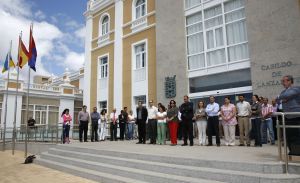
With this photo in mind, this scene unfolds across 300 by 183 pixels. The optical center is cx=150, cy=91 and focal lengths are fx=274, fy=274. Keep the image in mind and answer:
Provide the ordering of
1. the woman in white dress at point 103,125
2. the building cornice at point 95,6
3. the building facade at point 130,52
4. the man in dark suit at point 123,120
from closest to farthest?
the man in dark suit at point 123,120 < the woman in white dress at point 103,125 < the building facade at point 130,52 < the building cornice at point 95,6

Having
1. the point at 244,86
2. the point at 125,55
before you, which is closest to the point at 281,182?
the point at 244,86

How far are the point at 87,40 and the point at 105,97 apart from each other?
572cm

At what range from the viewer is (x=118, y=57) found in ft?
63.9

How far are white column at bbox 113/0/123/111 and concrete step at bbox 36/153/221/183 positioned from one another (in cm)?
931

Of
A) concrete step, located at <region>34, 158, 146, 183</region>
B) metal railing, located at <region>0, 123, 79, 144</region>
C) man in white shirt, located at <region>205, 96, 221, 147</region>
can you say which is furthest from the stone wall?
metal railing, located at <region>0, 123, 79, 144</region>

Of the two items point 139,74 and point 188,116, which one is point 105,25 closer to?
point 139,74

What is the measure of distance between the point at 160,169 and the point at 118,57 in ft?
46.2

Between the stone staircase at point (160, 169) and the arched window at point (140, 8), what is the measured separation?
11.7 m

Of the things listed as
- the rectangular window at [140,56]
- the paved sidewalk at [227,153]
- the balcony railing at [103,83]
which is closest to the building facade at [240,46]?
the rectangular window at [140,56]

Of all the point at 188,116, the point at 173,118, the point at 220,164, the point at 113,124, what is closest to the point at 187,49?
the point at 113,124

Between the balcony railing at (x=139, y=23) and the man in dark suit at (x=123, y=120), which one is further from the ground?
the balcony railing at (x=139, y=23)

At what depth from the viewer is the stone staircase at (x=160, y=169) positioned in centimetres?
480

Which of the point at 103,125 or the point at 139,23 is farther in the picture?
the point at 139,23

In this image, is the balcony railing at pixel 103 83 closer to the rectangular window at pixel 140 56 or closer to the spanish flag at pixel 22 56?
the rectangular window at pixel 140 56
